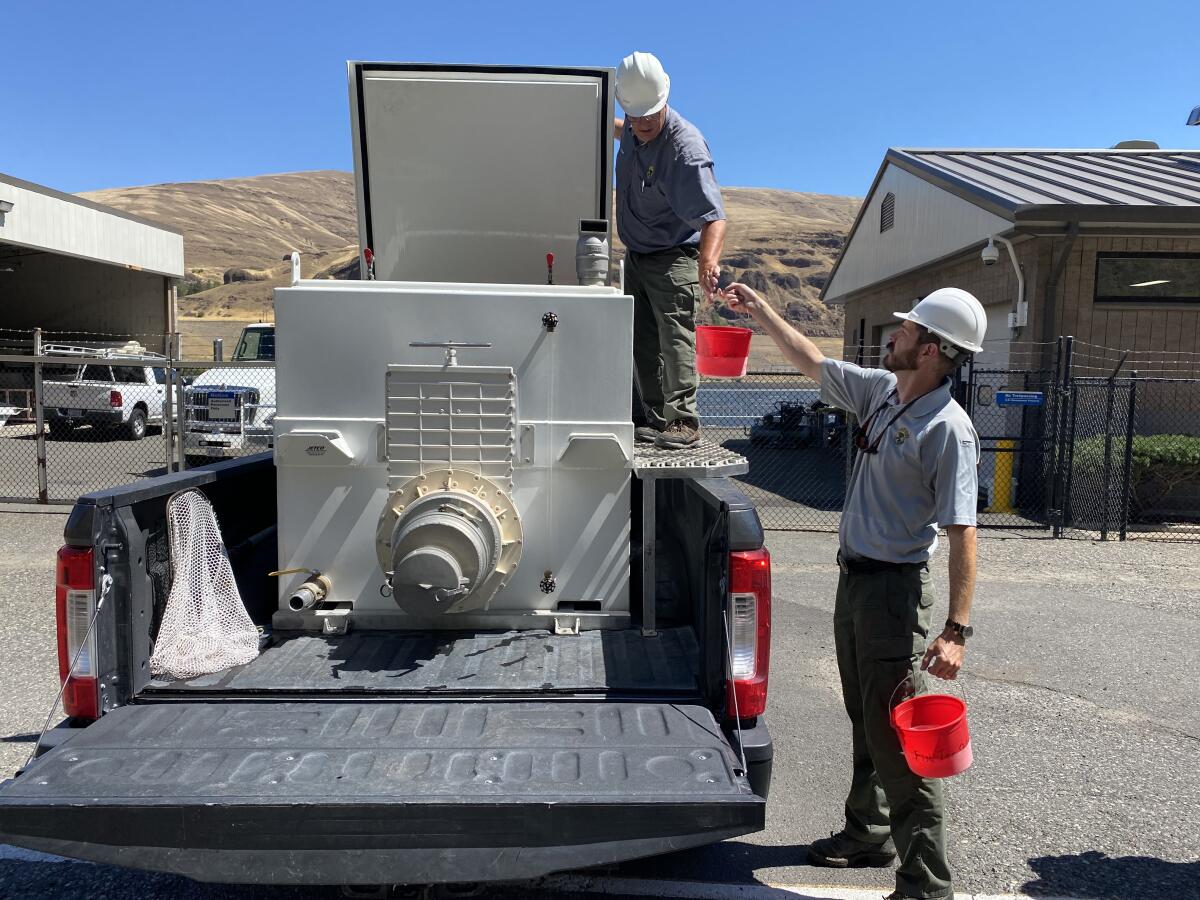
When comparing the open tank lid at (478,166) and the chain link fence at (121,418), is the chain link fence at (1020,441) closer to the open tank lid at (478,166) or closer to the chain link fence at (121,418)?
the chain link fence at (121,418)

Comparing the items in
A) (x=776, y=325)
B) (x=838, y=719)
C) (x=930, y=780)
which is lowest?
(x=838, y=719)

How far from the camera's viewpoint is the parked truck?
94.7 inches

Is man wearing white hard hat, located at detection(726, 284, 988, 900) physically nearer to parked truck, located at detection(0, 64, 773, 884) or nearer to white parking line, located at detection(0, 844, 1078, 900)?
white parking line, located at detection(0, 844, 1078, 900)

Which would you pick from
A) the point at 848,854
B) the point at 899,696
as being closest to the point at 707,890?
the point at 848,854

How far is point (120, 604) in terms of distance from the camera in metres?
3.01

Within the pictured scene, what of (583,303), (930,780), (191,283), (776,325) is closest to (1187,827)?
(930,780)

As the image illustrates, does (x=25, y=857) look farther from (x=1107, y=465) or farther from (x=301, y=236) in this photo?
(x=301, y=236)

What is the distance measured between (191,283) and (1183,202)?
96887 mm

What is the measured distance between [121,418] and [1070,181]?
17404mm

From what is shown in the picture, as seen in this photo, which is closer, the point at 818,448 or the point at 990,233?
the point at 990,233

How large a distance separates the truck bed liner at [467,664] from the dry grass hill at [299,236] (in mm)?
62854

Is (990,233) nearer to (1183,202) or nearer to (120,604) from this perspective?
(1183,202)

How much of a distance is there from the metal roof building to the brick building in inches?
855

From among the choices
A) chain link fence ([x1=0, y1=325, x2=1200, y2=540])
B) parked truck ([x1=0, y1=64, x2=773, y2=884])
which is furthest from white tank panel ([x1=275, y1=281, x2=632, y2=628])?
chain link fence ([x1=0, y1=325, x2=1200, y2=540])
